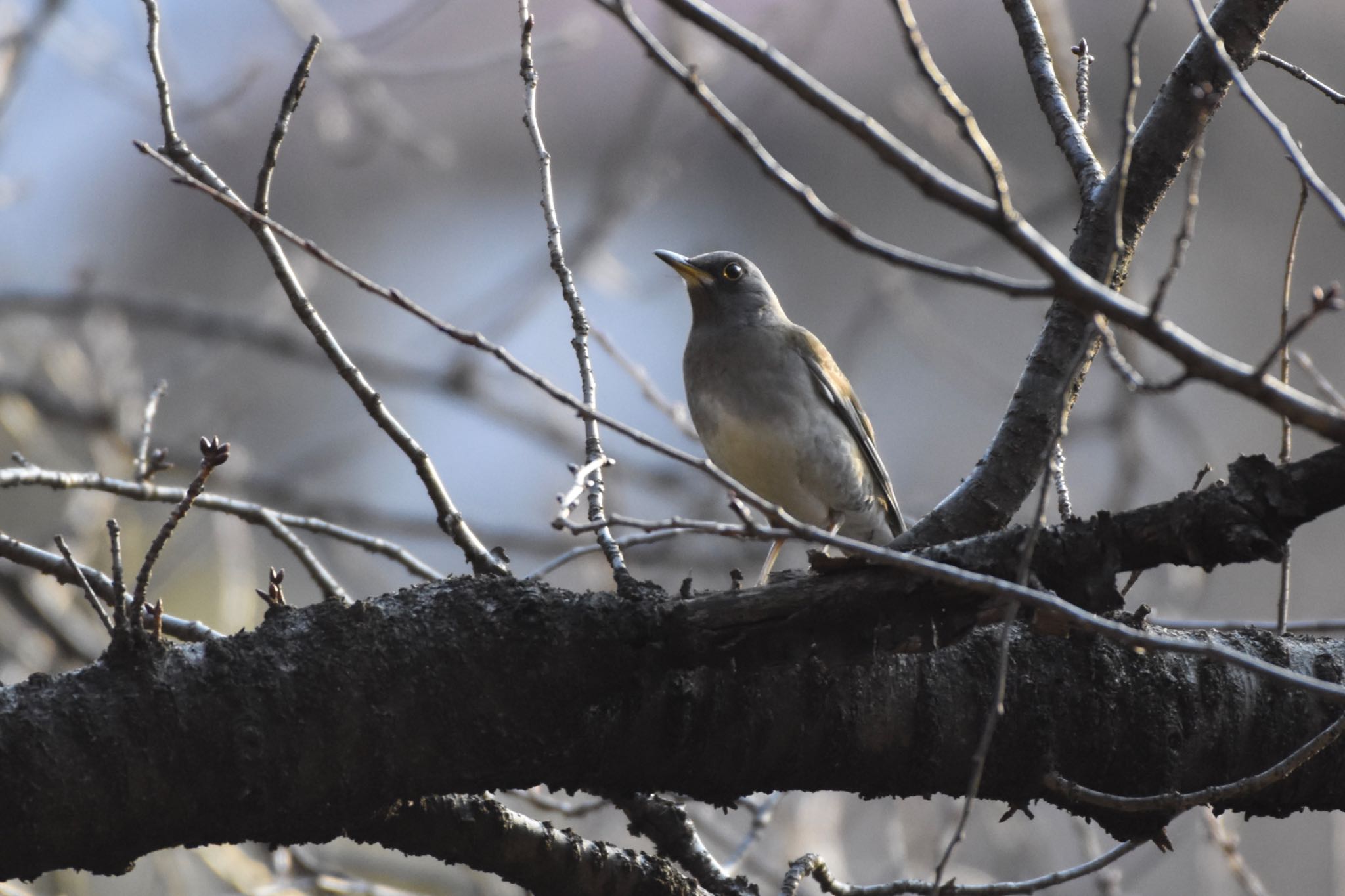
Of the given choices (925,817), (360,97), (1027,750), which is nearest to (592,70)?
(360,97)

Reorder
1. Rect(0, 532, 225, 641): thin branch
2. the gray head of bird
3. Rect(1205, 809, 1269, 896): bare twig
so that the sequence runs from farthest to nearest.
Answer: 1. the gray head of bird
2. Rect(1205, 809, 1269, 896): bare twig
3. Rect(0, 532, 225, 641): thin branch

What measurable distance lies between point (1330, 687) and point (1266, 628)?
1104mm

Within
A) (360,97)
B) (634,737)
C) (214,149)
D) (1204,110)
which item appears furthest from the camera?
(214,149)

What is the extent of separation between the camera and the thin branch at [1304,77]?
2.47m

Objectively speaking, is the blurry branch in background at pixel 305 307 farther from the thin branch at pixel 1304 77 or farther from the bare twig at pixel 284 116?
the thin branch at pixel 1304 77

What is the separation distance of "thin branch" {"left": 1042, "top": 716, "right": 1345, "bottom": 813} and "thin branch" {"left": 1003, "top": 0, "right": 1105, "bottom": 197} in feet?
4.57

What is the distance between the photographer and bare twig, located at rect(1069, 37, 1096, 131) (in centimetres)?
302

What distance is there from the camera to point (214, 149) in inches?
424

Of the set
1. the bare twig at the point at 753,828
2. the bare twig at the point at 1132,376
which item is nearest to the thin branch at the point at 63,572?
the bare twig at the point at 753,828

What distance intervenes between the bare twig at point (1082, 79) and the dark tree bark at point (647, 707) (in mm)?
1366

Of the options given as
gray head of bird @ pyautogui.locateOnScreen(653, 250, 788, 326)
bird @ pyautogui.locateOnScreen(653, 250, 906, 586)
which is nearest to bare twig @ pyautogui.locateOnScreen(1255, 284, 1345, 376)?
bird @ pyautogui.locateOnScreen(653, 250, 906, 586)

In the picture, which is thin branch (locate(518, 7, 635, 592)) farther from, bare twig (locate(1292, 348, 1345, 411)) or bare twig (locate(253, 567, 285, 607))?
bare twig (locate(1292, 348, 1345, 411))

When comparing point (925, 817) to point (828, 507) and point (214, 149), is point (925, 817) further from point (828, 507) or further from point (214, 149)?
point (214, 149)

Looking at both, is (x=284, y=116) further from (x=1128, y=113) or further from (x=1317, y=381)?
(x=1317, y=381)
